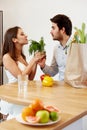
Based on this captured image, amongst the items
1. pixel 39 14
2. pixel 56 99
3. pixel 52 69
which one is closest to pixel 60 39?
pixel 52 69

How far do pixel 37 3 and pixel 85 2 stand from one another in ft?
2.67

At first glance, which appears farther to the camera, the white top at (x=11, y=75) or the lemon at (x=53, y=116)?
the white top at (x=11, y=75)

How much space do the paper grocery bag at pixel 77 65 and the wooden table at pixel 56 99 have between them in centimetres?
8

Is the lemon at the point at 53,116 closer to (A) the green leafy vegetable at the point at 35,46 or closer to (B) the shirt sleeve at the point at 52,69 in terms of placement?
(A) the green leafy vegetable at the point at 35,46

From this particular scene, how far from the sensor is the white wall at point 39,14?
360 centimetres

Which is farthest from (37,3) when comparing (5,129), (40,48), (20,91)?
(5,129)

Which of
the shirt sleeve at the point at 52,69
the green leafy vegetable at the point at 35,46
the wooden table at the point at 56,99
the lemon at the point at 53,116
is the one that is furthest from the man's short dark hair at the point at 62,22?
the lemon at the point at 53,116

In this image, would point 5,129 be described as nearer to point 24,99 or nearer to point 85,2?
point 24,99

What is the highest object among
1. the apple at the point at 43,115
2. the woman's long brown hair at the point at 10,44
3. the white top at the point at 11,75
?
the woman's long brown hair at the point at 10,44

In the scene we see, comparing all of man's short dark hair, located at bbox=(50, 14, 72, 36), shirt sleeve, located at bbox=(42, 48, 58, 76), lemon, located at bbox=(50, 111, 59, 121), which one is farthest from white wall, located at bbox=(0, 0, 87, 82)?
lemon, located at bbox=(50, 111, 59, 121)

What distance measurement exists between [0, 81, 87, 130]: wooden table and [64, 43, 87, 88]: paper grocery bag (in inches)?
3.0

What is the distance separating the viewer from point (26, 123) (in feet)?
3.70

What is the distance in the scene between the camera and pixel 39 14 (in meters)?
3.99

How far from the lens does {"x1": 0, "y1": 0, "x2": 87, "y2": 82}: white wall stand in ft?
11.8
